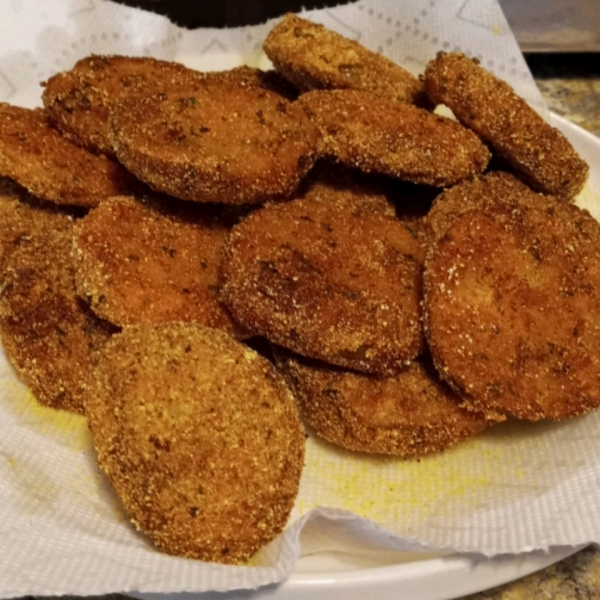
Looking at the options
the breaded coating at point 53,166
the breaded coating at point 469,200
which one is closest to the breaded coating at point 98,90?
the breaded coating at point 53,166

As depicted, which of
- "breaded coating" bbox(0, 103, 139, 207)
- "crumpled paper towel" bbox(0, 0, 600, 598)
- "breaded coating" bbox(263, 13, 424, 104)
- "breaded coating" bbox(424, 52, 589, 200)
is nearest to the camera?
"crumpled paper towel" bbox(0, 0, 600, 598)

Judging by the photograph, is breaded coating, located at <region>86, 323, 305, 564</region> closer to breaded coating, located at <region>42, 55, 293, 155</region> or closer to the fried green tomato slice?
the fried green tomato slice

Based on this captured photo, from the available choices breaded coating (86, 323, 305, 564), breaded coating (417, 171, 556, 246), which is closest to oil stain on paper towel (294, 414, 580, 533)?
breaded coating (86, 323, 305, 564)

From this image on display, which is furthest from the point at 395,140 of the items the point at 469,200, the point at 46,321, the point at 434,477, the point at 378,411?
the point at 46,321

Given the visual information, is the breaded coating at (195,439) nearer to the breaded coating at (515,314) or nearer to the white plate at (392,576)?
the white plate at (392,576)

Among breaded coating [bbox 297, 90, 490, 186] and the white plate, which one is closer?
the white plate

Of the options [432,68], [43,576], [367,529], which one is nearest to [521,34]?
[432,68]
